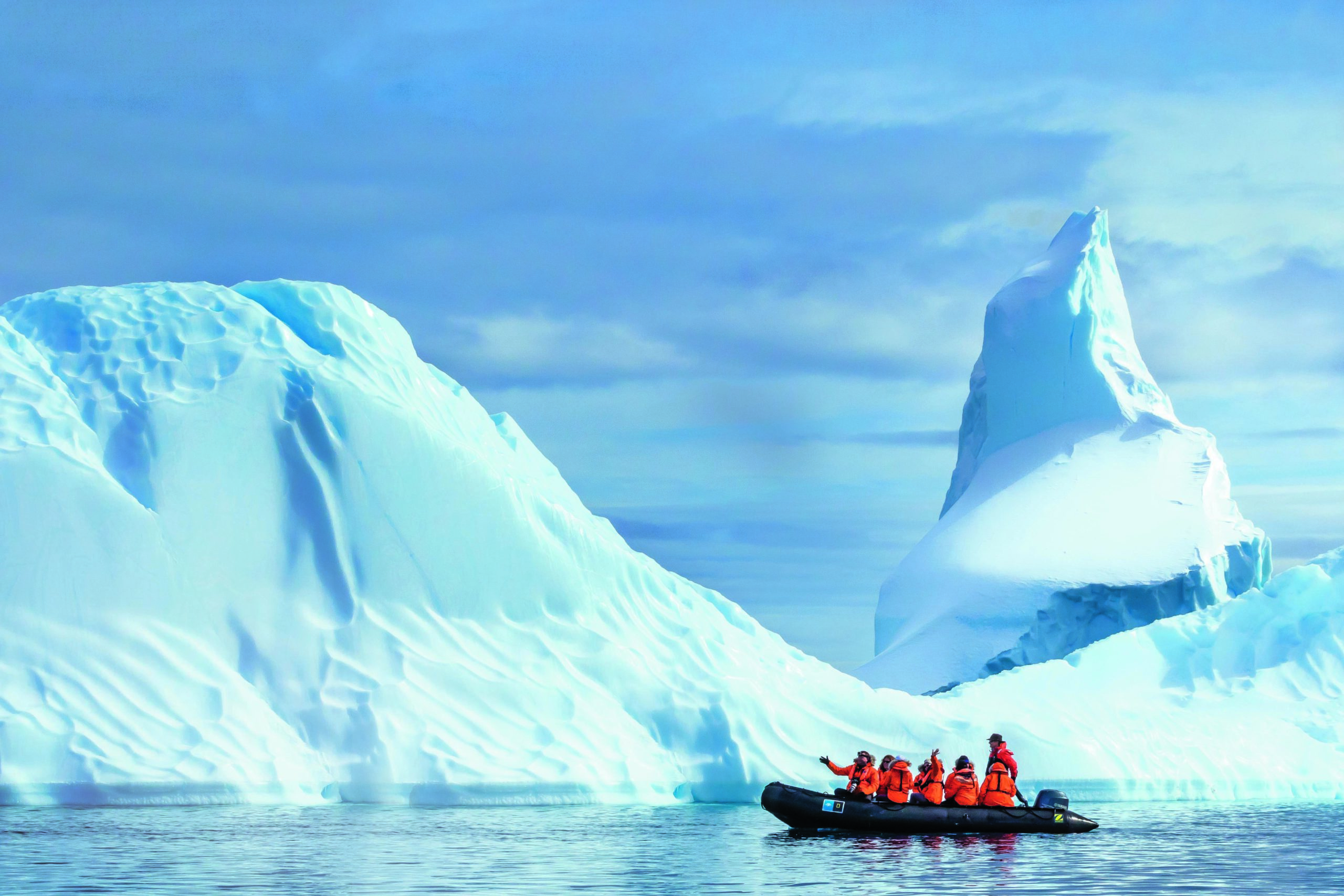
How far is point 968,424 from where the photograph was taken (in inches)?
1801

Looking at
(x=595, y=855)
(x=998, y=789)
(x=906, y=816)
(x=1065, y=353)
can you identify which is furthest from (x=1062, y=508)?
(x=595, y=855)

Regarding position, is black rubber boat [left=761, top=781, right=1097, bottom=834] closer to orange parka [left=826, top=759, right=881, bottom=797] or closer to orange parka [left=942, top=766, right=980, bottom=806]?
orange parka [left=942, top=766, right=980, bottom=806]

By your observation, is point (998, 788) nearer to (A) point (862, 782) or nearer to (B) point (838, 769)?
(A) point (862, 782)

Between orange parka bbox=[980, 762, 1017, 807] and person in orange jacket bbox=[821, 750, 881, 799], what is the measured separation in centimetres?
139

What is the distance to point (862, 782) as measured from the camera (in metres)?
19.0

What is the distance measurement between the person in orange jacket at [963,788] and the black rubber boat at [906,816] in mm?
74

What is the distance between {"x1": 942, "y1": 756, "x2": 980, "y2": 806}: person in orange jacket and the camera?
746 inches

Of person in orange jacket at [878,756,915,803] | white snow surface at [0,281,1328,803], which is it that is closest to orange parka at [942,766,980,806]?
person in orange jacket at [878,756,915,803]

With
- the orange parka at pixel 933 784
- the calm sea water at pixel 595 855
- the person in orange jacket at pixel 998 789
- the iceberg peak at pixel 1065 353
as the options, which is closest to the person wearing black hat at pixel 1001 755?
the person in orange jacket at pixel 998 789

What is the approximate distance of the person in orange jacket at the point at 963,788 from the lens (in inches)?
746

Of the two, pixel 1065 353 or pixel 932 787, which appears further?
pixel 1065 353

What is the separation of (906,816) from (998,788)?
1.43 meters

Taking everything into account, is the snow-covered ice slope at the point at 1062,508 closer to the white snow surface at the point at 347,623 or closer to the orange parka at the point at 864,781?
the white snow surface at the point at 347,623

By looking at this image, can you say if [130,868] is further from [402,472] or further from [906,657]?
[906,657]
